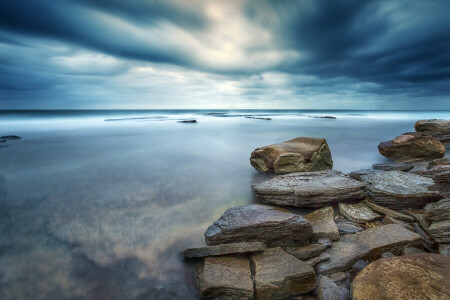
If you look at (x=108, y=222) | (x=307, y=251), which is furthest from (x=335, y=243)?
(x=108, y=222)

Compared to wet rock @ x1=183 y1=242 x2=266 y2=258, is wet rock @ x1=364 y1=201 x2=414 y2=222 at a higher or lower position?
higher

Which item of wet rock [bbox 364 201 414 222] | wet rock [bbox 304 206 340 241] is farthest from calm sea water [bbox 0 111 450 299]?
wet rock [bbox 364 201 414 222]

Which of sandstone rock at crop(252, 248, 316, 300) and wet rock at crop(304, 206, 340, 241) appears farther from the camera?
wet rock at crop(304, 206, 340, 241)

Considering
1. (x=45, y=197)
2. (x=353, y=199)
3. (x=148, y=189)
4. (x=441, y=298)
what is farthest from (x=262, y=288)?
(x=45, y=197)

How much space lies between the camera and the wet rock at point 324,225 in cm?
322

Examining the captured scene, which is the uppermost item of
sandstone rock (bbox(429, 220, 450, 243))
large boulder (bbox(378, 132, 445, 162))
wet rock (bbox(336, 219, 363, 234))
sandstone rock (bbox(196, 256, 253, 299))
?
large boulder (bbox(378, 132, 445, 162))

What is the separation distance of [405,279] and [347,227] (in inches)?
61.6

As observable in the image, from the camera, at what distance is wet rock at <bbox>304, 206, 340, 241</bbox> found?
3215 millimetres

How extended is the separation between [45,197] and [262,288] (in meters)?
5.63

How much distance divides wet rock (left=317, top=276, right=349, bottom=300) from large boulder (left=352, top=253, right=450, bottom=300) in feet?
0.51

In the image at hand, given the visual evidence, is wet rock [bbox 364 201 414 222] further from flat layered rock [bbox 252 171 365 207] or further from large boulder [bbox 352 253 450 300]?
large boulder [bbox 352 253 450 300]

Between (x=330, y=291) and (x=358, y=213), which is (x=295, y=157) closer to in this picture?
(x=358, y=213)

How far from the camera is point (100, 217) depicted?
4.31 meters

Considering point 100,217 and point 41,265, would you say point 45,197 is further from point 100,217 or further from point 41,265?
point 41,265
